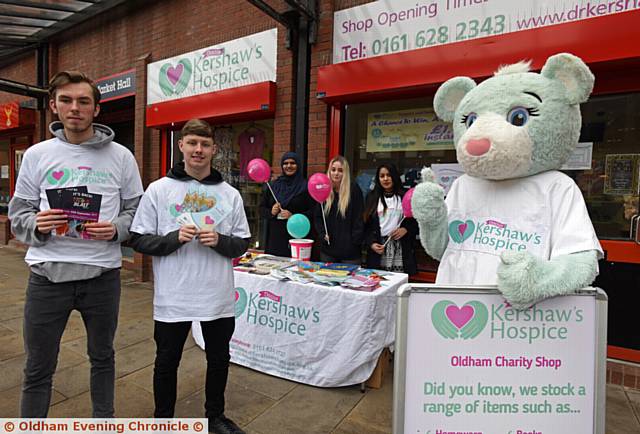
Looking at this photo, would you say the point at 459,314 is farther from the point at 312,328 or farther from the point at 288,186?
the point at 288,186

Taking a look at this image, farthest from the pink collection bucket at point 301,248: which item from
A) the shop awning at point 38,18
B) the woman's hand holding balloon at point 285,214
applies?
the shop awning at point 38,18

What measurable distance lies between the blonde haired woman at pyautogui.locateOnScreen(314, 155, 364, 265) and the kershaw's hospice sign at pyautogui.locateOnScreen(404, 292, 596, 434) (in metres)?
2.11

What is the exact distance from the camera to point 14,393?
2885 mm

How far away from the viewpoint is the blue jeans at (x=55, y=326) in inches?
77.0

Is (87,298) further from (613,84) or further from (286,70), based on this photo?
(613,84)

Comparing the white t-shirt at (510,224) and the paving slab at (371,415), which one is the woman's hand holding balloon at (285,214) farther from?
the white t-shirt at (510,224)

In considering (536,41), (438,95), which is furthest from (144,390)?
(536,41)

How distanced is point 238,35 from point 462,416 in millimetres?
5131

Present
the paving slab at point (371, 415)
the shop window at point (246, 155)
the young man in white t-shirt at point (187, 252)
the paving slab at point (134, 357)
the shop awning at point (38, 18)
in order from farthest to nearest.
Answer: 1. the shop awning at point (38, 18)
2. the shop window at point (246, 155)
3. the paving slab at point (134, 357)
4. the paving slab at point (371, 415)
5. the young man in white t-shirt at point (187, 252)

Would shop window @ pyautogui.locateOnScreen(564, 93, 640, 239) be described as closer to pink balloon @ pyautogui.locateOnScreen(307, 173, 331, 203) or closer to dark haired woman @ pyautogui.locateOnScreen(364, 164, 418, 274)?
dark haired woman @ pyautogui.locateOnScreen(364, 164, 418, 274)

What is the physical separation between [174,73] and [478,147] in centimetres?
540

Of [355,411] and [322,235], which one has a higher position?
[322,235]

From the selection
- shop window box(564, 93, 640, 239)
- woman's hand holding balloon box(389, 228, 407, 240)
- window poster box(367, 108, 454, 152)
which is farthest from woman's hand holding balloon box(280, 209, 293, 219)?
shop window box(564, 93, 640, 239)

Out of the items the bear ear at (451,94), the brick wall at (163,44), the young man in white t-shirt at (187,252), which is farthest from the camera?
the brick wall at (163,44)
